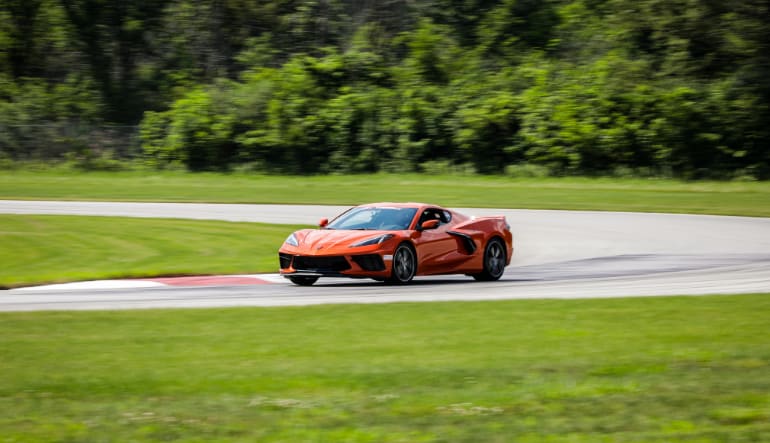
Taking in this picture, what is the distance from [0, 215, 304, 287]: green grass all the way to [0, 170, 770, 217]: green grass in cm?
937

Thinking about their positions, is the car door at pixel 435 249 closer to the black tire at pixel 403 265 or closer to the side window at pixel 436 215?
the side window at pixel 436 215

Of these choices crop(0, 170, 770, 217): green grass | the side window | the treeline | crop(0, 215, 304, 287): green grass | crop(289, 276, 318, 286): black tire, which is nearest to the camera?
crop(289, 276, 318, 286): black tire

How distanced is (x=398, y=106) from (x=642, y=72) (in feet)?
33.8

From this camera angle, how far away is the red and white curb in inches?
552

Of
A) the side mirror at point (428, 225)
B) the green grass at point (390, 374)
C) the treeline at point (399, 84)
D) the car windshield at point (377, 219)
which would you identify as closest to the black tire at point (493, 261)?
the side mirror at point (428, 225)

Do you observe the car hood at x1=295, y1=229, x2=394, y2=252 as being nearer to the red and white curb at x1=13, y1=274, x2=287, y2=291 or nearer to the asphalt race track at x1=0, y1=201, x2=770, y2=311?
the asphalt race track at x1=0, y1=201, x2=770, y2=311

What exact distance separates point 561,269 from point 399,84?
112ft

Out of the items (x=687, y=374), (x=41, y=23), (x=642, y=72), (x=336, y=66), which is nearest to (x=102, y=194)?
(x=336, y=66)

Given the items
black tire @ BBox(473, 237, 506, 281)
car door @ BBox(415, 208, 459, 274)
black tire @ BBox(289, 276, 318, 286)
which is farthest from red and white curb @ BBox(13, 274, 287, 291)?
black tire @ BBox(473, 237, 506, 281)

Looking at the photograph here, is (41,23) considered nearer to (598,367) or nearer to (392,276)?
(392,276)

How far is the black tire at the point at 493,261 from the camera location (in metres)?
15.7

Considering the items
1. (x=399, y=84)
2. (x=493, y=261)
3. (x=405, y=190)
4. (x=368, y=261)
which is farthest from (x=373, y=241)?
(x=399, y=84)

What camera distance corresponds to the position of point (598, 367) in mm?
7895

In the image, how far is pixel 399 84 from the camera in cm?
5000
